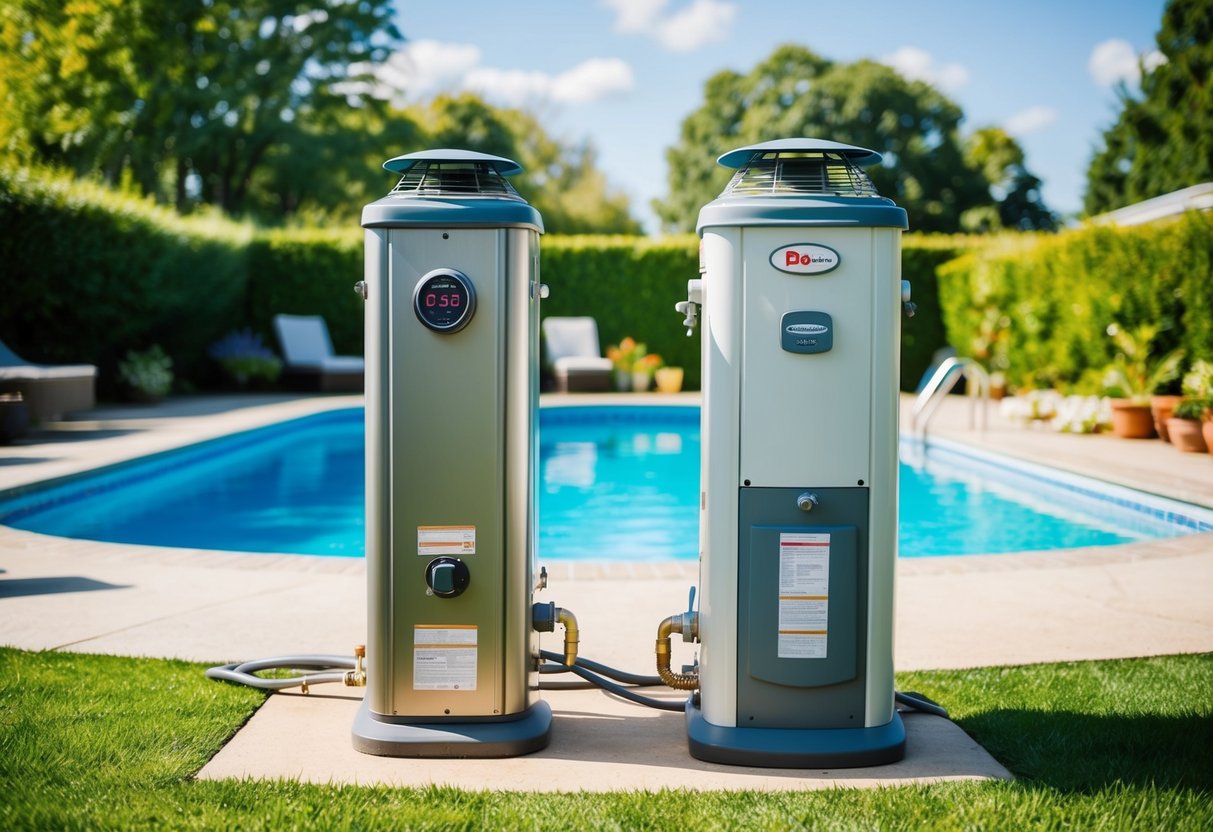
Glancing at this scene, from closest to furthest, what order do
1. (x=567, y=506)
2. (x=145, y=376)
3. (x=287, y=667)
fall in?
1. (x=287, y=667)
2. (x=567, y=506)
3. (x=145, y=376)

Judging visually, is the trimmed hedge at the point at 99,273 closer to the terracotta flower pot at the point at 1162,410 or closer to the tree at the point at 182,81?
the tree at the point at 182,81

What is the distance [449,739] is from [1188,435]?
7.35 m

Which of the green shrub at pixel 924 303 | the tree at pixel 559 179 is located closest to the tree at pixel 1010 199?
the tree at pixel 559 179

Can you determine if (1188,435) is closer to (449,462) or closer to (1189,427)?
(1189,427)

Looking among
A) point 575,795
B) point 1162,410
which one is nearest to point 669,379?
point 1162,410

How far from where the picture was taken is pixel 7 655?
299cm

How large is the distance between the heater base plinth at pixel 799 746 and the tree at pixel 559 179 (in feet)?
98.1

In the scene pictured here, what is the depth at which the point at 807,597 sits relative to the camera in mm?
2385

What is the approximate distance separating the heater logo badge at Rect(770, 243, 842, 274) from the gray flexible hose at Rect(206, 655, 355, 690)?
5.09ft

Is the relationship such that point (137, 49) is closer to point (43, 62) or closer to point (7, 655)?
point (43, 62)

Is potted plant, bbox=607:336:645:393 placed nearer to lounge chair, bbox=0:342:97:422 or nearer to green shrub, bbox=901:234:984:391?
green shrub, bbox=901:234:984:391

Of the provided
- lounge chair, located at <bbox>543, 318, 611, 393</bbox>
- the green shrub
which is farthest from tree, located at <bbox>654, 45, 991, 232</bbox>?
lounge chair, located at <bbox>543, 318, 611, 393</bbox>

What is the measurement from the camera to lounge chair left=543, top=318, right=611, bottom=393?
13.8 m

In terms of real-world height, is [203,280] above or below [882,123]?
below
